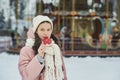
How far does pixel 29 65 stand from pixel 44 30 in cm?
23

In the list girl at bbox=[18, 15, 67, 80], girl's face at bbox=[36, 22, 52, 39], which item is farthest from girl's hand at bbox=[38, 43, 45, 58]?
girl's face at bbox=[36, 22, 52, 39]

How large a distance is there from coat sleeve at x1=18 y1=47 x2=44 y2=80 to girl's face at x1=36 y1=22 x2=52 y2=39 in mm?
109

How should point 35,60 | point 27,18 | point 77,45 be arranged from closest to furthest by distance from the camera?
point 35,60
point 77,45
point 27,18

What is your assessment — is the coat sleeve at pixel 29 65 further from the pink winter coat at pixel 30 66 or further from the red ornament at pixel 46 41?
the red ornament at pixel 46 41

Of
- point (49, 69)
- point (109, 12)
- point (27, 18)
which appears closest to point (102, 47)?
point (109, 12)

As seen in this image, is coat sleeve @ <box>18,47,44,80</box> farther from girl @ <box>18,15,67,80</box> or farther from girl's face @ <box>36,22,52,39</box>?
girl's face @ <box>36,22,52,39</box>

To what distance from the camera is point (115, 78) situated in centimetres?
697

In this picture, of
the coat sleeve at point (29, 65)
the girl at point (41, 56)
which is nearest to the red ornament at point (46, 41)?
the girl at point (41, 56)

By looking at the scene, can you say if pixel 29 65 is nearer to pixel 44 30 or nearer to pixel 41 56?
pixel 41 56

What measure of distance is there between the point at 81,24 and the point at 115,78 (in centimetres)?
578

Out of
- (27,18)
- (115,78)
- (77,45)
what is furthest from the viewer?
(27,18)

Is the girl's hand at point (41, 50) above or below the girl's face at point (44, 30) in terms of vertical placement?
below

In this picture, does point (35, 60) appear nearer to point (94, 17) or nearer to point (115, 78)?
point (115, 78)

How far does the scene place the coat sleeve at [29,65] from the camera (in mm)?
2154
